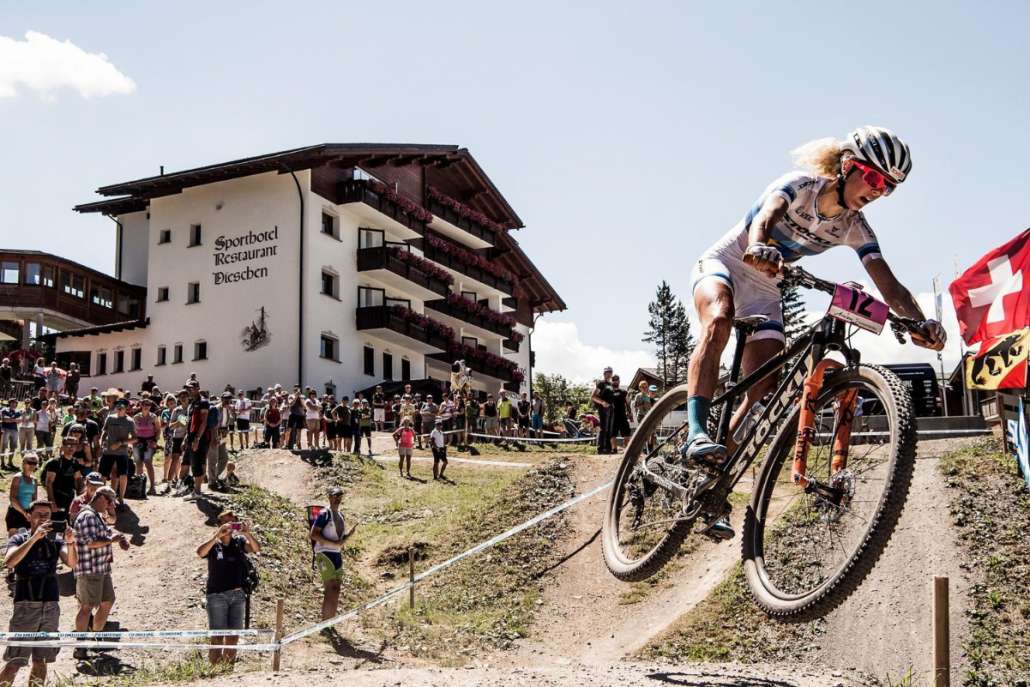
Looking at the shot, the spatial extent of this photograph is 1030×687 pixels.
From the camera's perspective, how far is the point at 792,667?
14.2m

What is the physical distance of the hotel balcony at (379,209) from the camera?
53.2 metres

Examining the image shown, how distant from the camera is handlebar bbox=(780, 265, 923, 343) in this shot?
6.71m

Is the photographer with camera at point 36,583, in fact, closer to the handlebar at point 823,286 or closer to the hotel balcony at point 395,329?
the handlebar at point 823,286

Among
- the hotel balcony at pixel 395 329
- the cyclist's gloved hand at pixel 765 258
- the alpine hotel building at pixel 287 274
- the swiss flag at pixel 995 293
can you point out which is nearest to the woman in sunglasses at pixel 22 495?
the cyclist's gloved hand at pixel 765 258

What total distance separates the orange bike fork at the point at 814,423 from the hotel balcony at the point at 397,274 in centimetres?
4853

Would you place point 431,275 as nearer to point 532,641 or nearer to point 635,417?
point 635,417

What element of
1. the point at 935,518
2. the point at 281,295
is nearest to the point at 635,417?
the point at 935,518

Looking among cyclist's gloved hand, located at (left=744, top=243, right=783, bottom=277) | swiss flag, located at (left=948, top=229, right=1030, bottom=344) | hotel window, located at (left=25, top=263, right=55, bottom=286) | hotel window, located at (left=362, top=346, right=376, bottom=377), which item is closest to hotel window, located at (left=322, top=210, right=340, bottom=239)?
hotel window, located at (left=362, top=346, right=376, bottom=377)

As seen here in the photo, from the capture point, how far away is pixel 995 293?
2081 cm

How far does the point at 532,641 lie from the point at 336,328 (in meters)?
36.9

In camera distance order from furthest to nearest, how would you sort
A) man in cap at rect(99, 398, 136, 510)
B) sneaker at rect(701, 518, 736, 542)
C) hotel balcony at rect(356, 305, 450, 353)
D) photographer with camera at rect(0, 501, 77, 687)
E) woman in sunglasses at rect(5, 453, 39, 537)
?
hotel balcony at rect(356, 305, 450, 353), man in cap at rect(99, 398, 136, 510), woman in sunglasses at rect(5, 453, 39, 537), photographer with camera at rect(0, 501, 77, 687), sneaker at rect(701, 518, 736, 542)

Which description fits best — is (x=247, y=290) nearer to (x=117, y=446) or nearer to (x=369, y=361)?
(x=369, y=361)

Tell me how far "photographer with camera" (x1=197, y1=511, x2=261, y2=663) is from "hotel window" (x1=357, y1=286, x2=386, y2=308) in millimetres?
40802

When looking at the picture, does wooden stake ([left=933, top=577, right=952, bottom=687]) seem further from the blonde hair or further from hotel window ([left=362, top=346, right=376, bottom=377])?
hotel window ([left=362, top=346, right=376, bottom=377])
